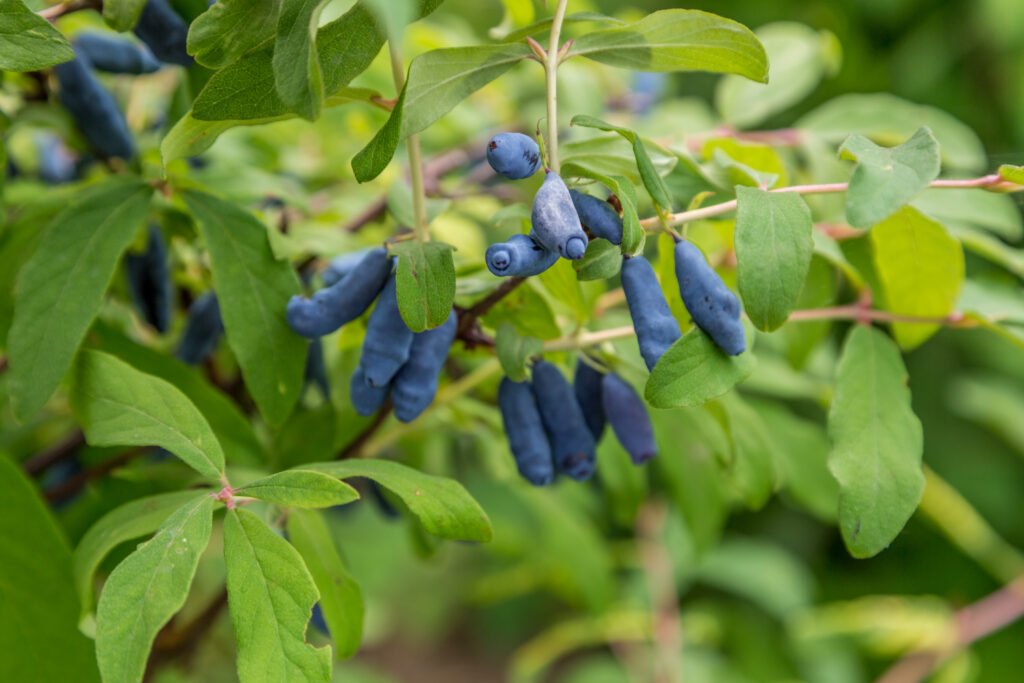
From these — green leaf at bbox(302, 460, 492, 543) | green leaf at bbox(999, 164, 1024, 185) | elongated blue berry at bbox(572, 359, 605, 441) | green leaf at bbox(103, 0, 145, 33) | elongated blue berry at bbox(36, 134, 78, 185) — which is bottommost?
elongated blue berry at bbox(36, 134, 78, 185)

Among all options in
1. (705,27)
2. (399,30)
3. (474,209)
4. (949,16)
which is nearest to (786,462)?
(474,209)

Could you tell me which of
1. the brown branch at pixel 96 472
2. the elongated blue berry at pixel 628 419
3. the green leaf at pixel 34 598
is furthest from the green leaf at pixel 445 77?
the brown branch at pixel 96 472

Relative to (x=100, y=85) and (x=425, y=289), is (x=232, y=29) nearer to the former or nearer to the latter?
(x=425, y=289)

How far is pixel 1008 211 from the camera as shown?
34.5 inches

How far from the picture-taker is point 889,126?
1006 mm

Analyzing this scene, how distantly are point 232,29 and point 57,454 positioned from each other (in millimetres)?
455

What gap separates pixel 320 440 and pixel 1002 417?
1.34 meters

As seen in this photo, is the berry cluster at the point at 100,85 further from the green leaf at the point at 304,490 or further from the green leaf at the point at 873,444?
the green leaf at the point at 873,444

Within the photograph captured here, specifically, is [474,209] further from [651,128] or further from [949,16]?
[949,16]

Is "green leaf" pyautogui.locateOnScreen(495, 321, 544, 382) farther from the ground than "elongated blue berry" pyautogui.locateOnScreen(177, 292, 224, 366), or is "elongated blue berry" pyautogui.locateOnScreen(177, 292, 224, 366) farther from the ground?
"green leaf" pyautogui.locateOnScreen(495, 321, 544, 382)

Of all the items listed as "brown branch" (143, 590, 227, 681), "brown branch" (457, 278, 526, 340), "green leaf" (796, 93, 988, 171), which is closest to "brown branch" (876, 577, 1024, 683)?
"green leaf" (796, 93, 988, 171)

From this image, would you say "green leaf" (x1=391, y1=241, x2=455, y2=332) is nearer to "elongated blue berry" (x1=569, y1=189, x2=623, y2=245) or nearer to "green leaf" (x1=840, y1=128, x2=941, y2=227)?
"elongated blue berry" (x1=569, y1=189, x2=623, y2=245)

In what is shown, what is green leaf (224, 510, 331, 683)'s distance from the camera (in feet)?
1.64

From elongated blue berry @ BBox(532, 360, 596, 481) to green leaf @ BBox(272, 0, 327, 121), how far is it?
0.76 feet
